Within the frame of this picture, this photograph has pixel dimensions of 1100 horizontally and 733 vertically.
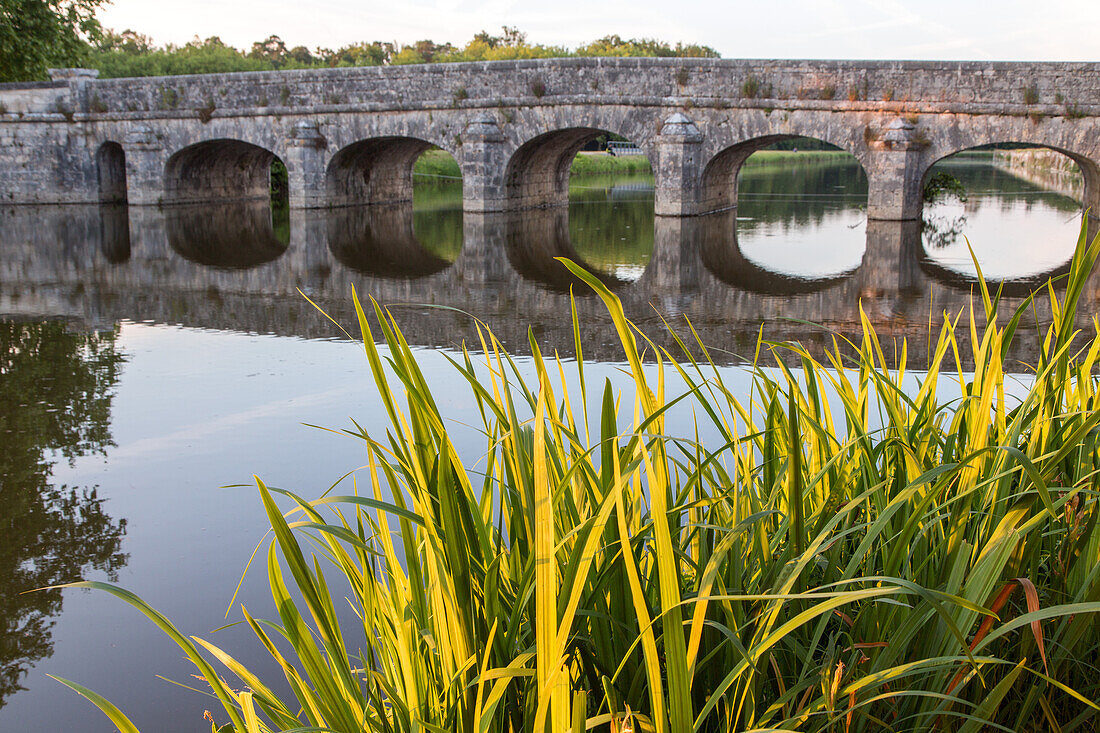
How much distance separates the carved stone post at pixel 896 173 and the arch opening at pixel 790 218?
60cm

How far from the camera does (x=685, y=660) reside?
Result: 111 centimetres

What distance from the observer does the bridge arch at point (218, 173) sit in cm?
1967

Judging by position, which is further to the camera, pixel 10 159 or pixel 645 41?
pixel 645 41

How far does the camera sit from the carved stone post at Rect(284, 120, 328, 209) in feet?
58.5

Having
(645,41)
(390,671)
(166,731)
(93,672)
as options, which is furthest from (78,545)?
(645,41)

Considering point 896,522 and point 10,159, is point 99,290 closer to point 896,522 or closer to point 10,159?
point 896,522

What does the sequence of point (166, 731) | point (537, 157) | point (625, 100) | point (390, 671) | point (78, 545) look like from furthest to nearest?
point (537, 157) < point (625, 100) < point (78, 545) < point (166, 731) < point (390, 671)

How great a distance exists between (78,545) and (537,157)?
1609 centimetres

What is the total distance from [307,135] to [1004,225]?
1196cm

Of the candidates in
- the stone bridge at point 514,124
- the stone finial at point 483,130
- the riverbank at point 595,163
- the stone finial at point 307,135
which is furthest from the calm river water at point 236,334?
the riverbank at point 595,163

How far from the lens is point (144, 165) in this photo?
19.0m

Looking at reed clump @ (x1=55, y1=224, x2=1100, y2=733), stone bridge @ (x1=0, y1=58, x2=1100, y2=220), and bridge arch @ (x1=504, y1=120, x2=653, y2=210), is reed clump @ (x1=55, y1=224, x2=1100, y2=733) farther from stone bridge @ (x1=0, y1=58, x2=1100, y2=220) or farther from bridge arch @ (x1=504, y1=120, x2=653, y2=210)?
bridge arch @ (x1=504, y1=120, x2=653, y2=210)

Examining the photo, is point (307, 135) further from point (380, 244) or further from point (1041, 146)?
point (1041, 146)

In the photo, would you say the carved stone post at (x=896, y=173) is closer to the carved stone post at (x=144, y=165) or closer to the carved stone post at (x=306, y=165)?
Answer: the carved stone post at (x=306, y=165)
